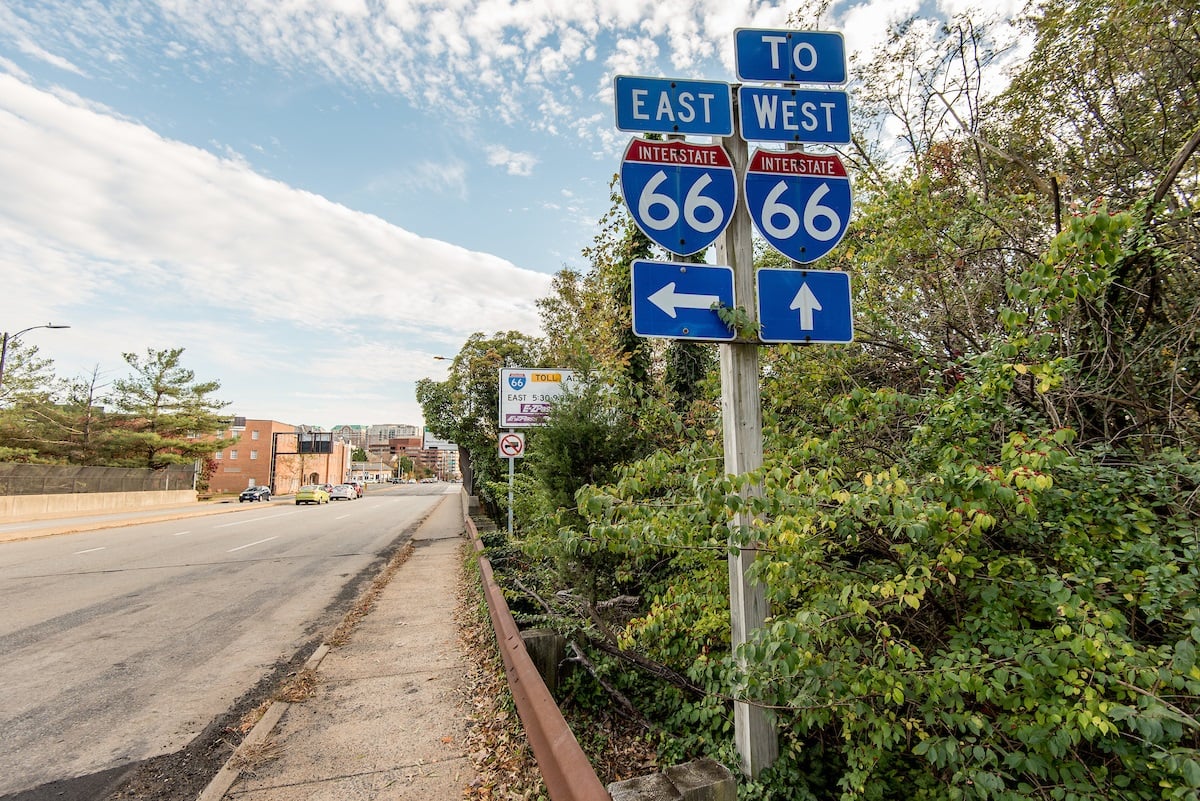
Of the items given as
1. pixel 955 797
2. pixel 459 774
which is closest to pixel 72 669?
pixel 459 774

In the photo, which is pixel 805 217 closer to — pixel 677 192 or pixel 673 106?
pixel 677 192

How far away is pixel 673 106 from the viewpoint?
290 centimetres

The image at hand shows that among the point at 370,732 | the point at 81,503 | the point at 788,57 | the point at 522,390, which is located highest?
the point at 788,57

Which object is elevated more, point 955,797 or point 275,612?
point 955,797

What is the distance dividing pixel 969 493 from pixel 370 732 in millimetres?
4144

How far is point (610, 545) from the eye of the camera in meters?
2.75

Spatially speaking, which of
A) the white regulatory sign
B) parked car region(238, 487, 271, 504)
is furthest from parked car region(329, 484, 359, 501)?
the white regulatory sign

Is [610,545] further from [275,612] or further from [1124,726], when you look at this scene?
[275,612]

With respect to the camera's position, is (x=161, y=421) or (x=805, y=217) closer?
(x=805, y=217)

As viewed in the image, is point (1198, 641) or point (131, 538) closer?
point (1198, 641)

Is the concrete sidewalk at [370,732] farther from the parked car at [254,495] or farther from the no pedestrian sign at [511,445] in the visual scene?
the parked car at [254,495]

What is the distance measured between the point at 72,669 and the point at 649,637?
5650mm

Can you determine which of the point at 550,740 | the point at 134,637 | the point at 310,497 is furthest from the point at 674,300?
the point at 310,497

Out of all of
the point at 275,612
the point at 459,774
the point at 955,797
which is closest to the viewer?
the point at 955,797
